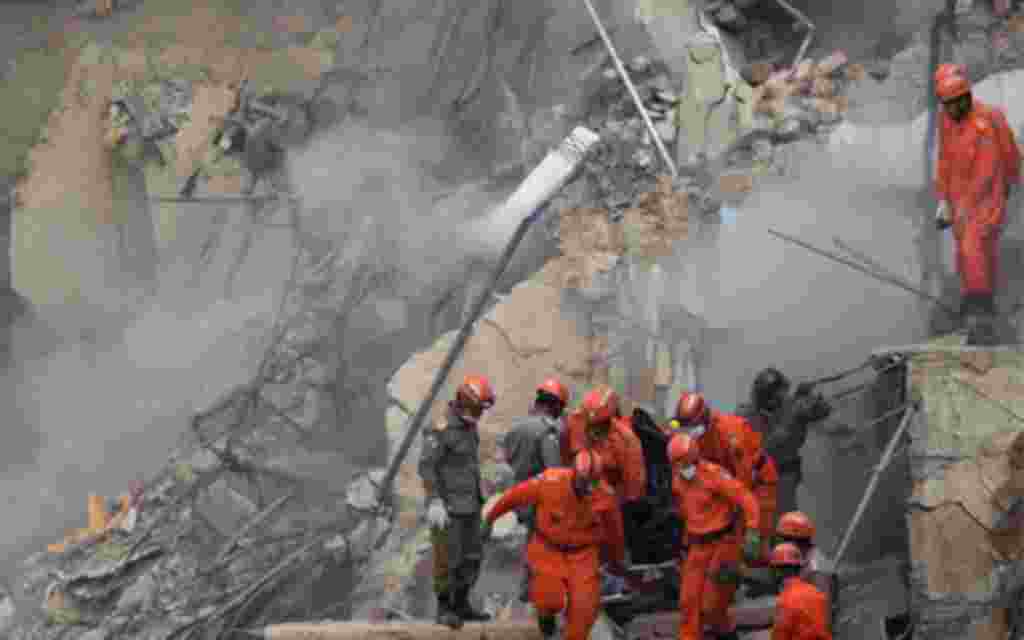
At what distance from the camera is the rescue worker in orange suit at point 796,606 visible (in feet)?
30.7

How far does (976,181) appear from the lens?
1205 centimetres

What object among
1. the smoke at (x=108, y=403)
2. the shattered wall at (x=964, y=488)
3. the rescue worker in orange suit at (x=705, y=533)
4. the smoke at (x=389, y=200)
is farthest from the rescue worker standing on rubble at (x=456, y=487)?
the smoke at (x=108, y=403)

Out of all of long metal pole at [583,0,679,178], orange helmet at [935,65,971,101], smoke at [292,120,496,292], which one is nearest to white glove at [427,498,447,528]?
orange helmet at [935,65,971,101]

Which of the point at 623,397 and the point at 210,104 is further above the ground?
the point at 210,104

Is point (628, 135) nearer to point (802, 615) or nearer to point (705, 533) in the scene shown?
point (705, 533)

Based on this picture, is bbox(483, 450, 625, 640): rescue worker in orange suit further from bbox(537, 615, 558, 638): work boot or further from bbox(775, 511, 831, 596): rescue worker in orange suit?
bbox(775, 511, 831, 596): rescue worker in orange suit

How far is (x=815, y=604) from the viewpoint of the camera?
9367 mm

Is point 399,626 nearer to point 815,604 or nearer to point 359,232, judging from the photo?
point 815,604

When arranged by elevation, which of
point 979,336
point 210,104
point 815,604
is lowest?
point 815,604

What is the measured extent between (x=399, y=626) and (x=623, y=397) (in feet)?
10.9

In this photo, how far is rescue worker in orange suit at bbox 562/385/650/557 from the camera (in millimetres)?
10938

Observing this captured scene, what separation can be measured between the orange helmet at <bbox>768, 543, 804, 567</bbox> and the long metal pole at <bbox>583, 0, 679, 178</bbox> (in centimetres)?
581

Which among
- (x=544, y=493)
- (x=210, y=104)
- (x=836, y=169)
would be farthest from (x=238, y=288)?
Result: (x=544, y=493)

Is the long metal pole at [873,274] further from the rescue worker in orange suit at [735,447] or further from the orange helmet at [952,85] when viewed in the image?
the rescue worker in orange suit at [735,447]
